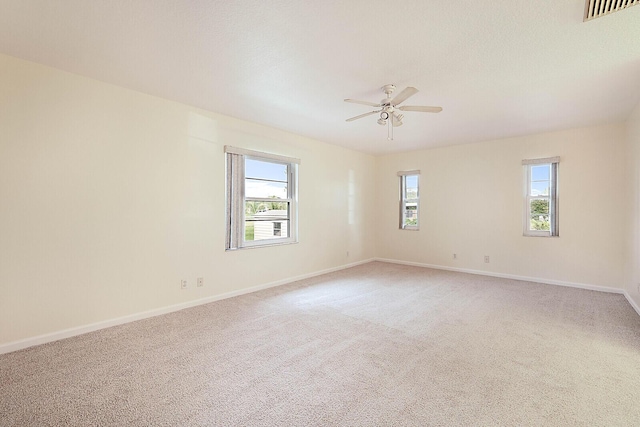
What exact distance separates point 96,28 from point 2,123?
1264mm

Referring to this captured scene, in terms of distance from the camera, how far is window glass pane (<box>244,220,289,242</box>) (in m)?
4.46

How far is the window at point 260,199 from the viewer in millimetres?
4113

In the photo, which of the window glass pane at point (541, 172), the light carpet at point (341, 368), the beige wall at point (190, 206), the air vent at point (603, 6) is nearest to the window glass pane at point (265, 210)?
the beige wall at point (190, 206)

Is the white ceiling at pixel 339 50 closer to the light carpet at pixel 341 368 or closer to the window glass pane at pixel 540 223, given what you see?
the window glass pane at pixel 540 223

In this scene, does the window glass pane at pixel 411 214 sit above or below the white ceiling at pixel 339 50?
below

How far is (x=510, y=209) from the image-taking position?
5203mm

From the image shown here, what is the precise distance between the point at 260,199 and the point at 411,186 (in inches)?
143

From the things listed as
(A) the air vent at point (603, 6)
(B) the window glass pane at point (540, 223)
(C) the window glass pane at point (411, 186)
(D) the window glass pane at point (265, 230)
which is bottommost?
(D) the window glass pane at point (265, 230)

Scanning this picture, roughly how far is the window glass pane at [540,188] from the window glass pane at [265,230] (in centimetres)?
433

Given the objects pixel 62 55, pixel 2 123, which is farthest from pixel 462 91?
pixel 2 123

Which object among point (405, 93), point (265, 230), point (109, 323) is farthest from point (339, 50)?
point (109, 323)

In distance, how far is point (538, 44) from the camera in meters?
2.26

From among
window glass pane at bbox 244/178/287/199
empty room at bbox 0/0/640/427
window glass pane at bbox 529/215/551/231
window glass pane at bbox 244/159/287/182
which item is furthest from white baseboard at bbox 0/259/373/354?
window glass pane at bbox 529/215/551/231

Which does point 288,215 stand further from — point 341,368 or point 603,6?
point 603,6
